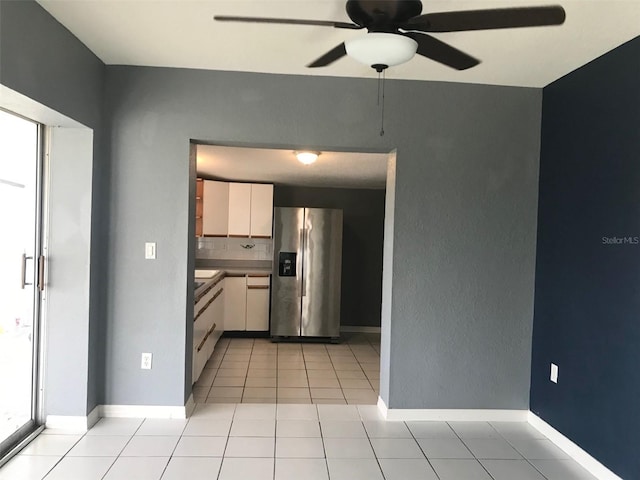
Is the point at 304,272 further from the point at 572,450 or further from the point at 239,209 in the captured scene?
the point at 572,450

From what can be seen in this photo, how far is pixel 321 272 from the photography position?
5.61 metres

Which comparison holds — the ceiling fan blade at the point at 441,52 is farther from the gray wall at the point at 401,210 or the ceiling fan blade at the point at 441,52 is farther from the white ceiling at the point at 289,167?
the white ceiling at the point at 289,167

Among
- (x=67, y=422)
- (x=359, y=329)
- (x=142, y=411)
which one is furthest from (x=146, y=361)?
(x=359, y=329)

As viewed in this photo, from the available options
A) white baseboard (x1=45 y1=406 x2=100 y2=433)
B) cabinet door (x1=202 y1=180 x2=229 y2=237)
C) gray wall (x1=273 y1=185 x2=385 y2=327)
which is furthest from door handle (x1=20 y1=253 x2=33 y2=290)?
gray wall (x1=273 y1=185 x2=385 y2=327)

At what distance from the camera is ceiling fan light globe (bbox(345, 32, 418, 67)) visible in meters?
1.65

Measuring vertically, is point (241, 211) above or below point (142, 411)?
above

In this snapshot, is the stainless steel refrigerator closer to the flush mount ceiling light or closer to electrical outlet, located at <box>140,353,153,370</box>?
the flush mount ceiling light

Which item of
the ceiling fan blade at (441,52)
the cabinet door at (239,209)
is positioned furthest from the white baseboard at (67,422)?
the cabinet door at (239,209)

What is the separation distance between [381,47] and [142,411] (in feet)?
8.77

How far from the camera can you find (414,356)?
314cm

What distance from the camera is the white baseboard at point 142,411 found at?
9.89 feet

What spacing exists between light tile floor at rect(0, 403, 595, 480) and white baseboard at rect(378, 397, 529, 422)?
5 cm

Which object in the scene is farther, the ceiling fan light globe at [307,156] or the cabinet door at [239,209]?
the cabinet door at [239,209]

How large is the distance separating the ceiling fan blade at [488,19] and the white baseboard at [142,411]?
2.66 meters
